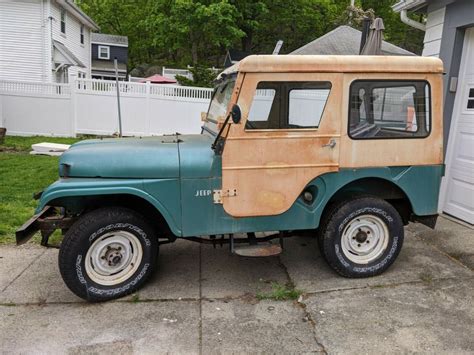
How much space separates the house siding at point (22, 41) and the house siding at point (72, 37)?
0.80 m

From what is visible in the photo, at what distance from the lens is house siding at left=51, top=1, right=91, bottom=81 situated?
67.1 feet

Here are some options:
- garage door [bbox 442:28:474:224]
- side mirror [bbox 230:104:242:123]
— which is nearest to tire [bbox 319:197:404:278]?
side mirror [bbox 230:104:242:123]

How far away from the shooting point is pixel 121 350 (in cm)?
315

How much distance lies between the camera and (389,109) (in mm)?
4129

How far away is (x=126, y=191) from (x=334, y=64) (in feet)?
7.06

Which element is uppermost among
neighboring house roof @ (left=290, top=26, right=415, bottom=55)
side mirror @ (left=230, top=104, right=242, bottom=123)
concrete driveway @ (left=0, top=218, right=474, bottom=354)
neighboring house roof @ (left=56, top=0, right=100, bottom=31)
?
neighboring house roof @ (left=56, top=0, right=100, bottom=31)

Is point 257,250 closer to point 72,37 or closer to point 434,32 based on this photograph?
point 434,32

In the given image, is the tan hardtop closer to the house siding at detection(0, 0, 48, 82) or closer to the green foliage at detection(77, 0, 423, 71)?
the green foliage at detection(77, 0, 423, 71)

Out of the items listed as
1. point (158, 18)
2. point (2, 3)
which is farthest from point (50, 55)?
point (158, 18)

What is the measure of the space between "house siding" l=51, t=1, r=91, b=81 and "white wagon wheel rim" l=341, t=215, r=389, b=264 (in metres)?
17.0

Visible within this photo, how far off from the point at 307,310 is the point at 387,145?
1.71m

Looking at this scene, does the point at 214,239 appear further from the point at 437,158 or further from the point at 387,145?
the point at 437,158

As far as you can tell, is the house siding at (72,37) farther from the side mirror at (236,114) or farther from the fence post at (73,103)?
the side mirror at (236,114)

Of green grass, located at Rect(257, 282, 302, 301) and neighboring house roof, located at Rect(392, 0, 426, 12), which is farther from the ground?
neighboring house roof, located at Rect(392, 0, 426, 12)
